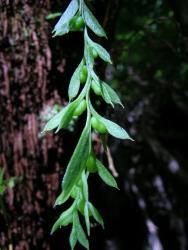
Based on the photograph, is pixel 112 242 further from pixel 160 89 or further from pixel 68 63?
pixel 68 63

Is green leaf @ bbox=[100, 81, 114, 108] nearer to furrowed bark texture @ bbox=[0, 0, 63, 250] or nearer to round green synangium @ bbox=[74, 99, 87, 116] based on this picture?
round green synangium @ bbox=[74, 99, 87, 116]

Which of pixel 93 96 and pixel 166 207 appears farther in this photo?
pixel 166 207

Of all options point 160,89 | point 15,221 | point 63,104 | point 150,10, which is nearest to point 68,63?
point 63,104

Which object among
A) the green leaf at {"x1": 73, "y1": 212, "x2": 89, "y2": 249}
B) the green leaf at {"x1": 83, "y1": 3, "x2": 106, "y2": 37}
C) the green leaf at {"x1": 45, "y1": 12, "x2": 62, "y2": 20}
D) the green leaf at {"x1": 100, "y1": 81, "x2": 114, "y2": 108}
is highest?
the green leaf at {"x1": 83, "y1": 3, "x2": 106, "y2": 37}

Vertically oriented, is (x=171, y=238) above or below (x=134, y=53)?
below

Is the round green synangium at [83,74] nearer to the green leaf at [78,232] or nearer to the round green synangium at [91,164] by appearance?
the round green synangium at [91,164]

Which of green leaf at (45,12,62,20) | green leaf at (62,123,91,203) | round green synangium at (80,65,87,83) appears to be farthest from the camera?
green leaf at (45,12,62,20)

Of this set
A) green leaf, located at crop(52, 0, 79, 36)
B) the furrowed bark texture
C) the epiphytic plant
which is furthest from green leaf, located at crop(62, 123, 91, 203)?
the furrowed bark texture

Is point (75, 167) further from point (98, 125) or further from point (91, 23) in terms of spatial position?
point (91, 23)

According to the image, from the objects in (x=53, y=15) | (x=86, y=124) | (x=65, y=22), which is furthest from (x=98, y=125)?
(x=53, y=15)

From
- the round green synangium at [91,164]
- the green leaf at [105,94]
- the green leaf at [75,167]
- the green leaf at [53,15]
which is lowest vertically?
the round green synangium at [91,164]

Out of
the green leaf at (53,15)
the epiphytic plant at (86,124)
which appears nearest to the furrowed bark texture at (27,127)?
the green leaf at (53,15)
